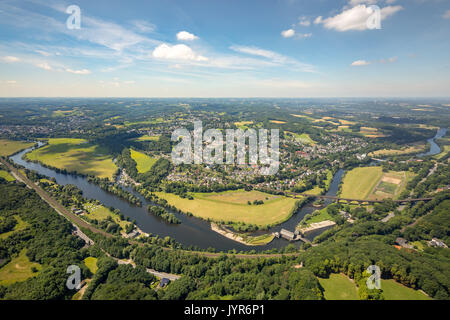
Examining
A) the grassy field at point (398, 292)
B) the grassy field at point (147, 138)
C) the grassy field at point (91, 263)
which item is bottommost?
the grassy field at point (91, 263)

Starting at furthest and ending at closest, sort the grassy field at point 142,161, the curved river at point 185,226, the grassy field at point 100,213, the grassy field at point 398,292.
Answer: the grassy field at point 142,161 → the grassy field at point 100,213 → the curved river at point 185,226 → the grassy field at point 398,292

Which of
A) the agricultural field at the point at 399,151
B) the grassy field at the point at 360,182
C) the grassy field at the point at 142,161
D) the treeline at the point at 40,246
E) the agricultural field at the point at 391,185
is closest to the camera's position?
the treeline at the point at 40,246

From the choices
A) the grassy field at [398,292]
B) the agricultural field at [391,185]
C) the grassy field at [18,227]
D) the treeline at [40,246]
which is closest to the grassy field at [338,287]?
the grassy field at [398,292]

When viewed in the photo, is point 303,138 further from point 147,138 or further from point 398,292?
point 398,292

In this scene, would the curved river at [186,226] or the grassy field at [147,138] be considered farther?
the grassy field at [147,138]

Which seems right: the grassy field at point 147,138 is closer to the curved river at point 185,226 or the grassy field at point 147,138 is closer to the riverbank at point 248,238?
the curved river at point 185,226

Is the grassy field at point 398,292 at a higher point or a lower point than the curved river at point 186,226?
higher

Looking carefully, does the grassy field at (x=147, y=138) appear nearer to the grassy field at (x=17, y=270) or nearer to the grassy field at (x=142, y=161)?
the grassy field at (x=142, y=161)
